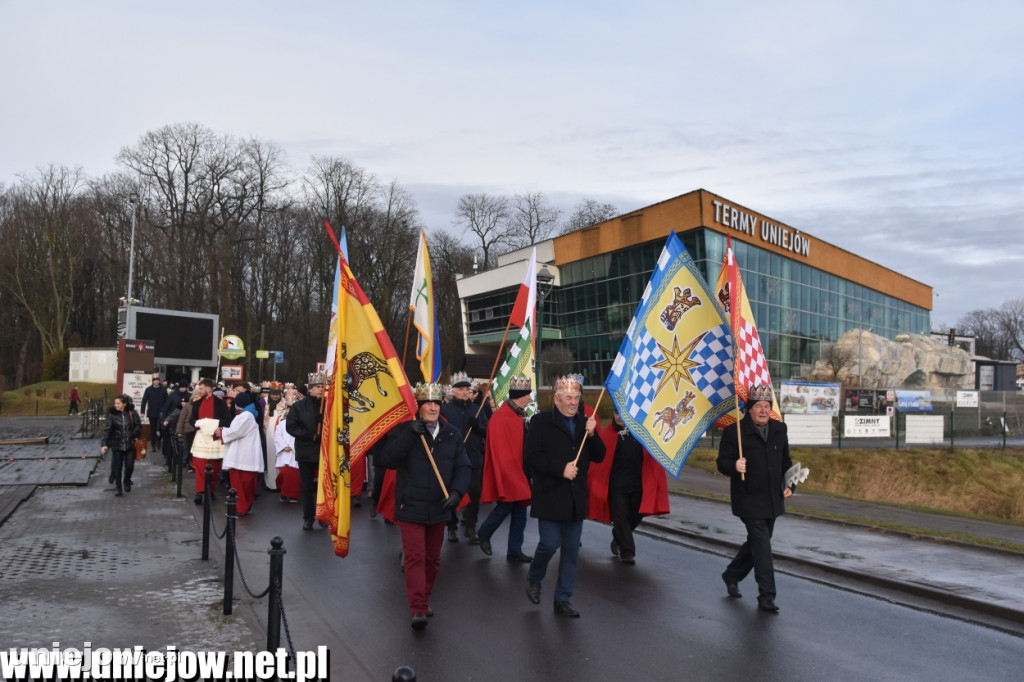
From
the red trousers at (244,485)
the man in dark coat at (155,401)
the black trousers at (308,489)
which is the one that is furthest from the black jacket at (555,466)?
the man in dark coat at (155,401)

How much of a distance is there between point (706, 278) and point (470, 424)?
37.7m

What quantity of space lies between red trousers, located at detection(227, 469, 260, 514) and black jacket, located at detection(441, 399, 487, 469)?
3.60m

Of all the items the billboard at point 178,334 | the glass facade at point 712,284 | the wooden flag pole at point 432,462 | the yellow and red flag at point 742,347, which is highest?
the glass facade at point 712,284

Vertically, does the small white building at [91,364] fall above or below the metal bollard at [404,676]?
above

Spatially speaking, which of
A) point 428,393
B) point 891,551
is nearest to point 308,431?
point 428,393

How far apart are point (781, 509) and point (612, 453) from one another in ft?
8.55

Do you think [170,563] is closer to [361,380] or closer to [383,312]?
[361,380]

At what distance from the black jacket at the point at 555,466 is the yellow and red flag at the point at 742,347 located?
1.54 metres

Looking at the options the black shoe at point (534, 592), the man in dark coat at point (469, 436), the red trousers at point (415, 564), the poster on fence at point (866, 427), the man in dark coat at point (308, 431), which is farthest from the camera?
the poster on fence at point (866, 427)

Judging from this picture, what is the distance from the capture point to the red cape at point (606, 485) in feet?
30.9

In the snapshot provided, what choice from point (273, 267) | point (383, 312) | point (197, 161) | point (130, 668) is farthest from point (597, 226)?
point (130, 668)

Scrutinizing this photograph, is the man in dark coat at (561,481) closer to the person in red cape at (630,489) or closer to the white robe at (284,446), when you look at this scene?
the person in red cape at (630,489)

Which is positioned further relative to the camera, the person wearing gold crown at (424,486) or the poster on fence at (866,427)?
the poster on fence at (866,427)

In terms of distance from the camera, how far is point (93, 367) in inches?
1916
